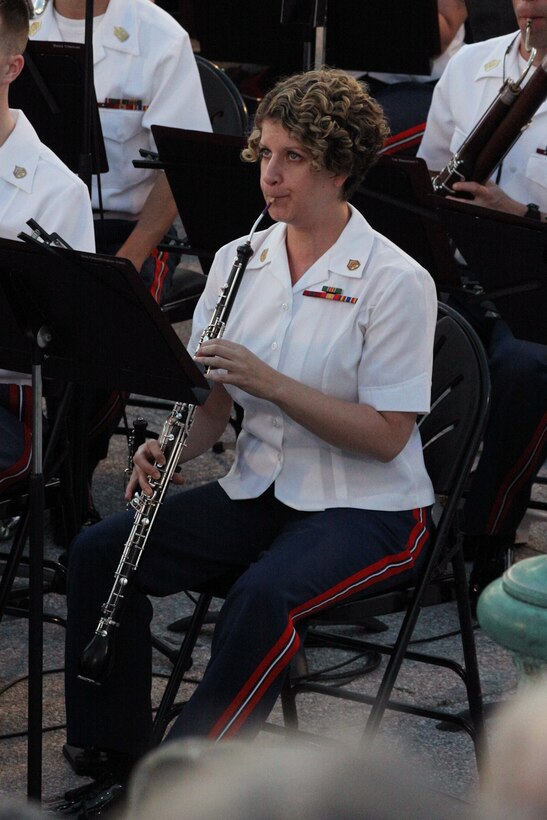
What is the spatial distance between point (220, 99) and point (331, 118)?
200 centimetres

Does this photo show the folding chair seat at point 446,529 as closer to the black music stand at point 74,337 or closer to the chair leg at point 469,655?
the chair leg at point 469,655

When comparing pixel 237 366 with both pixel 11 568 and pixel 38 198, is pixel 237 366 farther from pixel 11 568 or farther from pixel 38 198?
pixel 38 198

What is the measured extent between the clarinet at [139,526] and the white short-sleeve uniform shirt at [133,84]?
1.72 metres

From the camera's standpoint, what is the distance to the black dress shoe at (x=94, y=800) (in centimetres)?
239

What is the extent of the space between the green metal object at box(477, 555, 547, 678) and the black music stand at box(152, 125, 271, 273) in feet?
6.78

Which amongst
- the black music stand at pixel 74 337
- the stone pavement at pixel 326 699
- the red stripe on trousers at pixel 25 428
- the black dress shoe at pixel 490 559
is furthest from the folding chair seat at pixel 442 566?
the black dress shoe at pixel 490 559

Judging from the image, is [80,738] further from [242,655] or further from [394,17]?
[394,17]

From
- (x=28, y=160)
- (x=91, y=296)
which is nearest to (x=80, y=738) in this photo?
(x=91, y=296)

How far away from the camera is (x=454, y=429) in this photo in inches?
99.6

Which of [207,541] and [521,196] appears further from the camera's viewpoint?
[521,196]

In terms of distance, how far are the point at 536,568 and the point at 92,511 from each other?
108 inches

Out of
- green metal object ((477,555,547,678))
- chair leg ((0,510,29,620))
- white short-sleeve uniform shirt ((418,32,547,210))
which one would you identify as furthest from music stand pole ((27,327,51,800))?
white short-sleeve uniform shirt ((418,32,547,210))

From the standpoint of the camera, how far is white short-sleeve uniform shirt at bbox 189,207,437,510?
7.86 ft

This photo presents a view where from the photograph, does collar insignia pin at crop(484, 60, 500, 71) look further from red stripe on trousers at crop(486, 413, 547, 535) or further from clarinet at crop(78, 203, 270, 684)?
clarinet at crop(78, 203, 270, 684)
